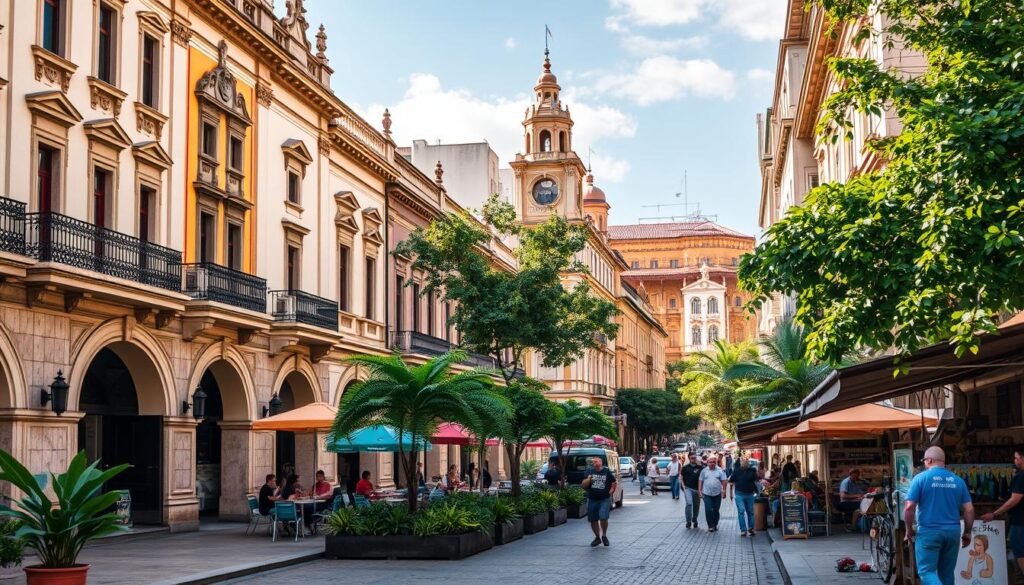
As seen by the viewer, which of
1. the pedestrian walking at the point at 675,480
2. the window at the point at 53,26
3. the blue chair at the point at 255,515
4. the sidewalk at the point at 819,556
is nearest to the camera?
the sidewalk at the point at 819,556

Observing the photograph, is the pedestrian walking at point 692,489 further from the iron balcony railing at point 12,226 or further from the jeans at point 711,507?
the iron balcony railing at point 12,226

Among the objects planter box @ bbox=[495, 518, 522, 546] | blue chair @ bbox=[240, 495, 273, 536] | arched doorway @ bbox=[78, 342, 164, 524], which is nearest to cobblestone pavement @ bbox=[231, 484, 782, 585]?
planter box @ bbox=[495, 518, 522, 546]

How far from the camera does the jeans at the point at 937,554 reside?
11070mm

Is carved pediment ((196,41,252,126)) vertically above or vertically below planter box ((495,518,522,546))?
above

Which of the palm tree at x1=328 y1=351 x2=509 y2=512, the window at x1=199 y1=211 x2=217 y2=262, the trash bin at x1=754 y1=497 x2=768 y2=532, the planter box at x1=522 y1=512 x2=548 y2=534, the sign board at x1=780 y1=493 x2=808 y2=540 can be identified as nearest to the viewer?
the palm tree at x1=328 y1=351 x2=509 y2=512

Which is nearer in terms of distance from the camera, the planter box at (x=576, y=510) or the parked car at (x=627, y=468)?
the planter box at (x=576, y=510)

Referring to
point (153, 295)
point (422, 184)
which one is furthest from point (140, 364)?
point (422, 184)

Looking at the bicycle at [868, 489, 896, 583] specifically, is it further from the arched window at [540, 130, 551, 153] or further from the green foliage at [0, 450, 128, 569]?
the arched window at [540, 130, 551, 153]

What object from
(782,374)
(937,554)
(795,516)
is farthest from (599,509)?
(782,374)

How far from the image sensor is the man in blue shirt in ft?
36.3

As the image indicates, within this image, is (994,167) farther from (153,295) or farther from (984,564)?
(153,295)

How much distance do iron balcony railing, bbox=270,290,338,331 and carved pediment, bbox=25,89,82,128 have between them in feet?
31.1

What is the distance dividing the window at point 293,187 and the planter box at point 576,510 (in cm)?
1143

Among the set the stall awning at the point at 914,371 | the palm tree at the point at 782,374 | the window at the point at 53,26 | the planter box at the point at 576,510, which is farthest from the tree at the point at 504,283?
the stall awning at the point at 914,371
